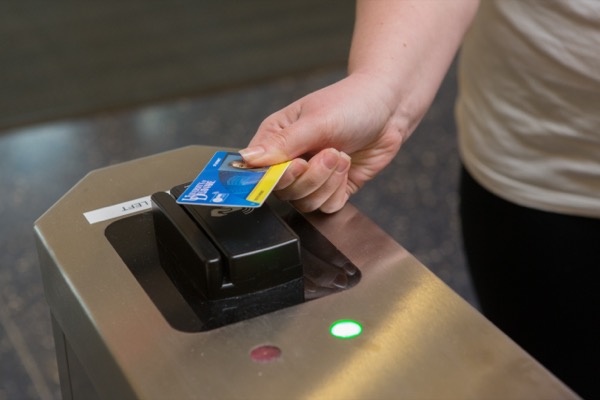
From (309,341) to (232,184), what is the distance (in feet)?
0.44

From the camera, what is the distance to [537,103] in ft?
3.14

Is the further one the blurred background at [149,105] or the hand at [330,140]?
the blurred background at [149,105]

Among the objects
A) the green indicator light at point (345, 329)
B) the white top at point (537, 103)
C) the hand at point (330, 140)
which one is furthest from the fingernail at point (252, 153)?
the white top at point (537, 103)

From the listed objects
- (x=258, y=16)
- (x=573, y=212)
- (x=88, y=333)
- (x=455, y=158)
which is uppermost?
(x=88, y=333)

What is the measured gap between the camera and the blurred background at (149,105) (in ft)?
6.38

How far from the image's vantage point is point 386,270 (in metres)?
0.63

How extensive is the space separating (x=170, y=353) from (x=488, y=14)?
590 mm

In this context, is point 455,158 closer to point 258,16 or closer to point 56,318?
point 258,16

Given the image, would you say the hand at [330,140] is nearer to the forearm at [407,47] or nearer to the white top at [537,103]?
the forearm at [407,47]

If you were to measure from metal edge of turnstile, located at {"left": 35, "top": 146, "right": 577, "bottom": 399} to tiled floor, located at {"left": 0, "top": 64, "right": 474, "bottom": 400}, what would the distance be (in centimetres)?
108

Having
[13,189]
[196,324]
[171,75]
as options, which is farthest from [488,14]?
[171,75]

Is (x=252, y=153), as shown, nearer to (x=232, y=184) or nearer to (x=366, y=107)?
(x=232, y=184)

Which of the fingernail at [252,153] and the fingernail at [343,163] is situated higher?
the fingernail at [252,153]

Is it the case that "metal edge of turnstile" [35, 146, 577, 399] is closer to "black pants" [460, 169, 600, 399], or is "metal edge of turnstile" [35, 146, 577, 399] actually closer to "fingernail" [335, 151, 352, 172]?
"fingernail" [335, 151, 352, 172]
